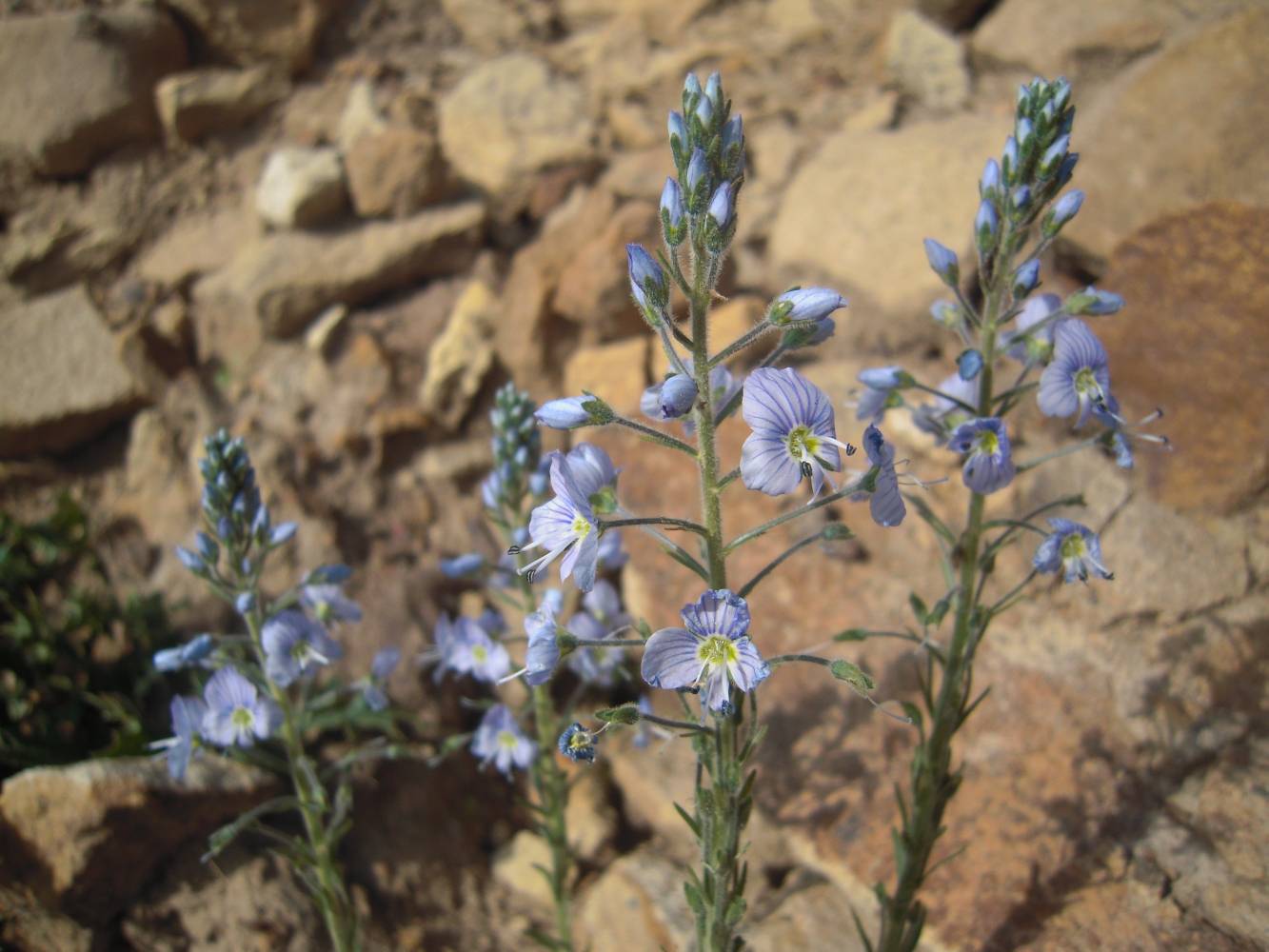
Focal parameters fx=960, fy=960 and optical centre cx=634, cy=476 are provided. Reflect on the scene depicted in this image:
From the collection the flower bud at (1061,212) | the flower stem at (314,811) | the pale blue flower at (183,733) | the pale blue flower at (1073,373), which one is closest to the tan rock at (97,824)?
the pale blue flower at (183,733)

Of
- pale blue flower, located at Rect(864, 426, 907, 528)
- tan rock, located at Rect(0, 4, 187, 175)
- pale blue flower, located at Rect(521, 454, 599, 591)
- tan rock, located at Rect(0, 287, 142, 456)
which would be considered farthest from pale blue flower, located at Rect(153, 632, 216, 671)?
tan rock, located at Rect(0, 4, 187, 175)

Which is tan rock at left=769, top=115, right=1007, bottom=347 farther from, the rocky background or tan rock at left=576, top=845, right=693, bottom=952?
tan rock at left=576, top=845, right=693, bottom=952

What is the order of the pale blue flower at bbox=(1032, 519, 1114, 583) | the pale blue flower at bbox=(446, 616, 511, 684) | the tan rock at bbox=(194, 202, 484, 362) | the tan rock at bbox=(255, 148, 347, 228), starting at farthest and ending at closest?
the tan rock at bbox=(255, 148, 347, 228), the tan rock at bbox=(194, 202, 484, 362), the pale blue flower at bbox=(446, 616, 511, 684), the pale blue flower at bbox=(1032, 519, 1114, 583)

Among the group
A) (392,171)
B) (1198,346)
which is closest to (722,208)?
(1198,346)

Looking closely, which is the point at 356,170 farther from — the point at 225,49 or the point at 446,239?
the point at 225,49

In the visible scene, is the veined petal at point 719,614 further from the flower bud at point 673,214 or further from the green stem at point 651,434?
the flower bud at point 673,214


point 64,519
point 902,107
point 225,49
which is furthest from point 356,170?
point 902,107
